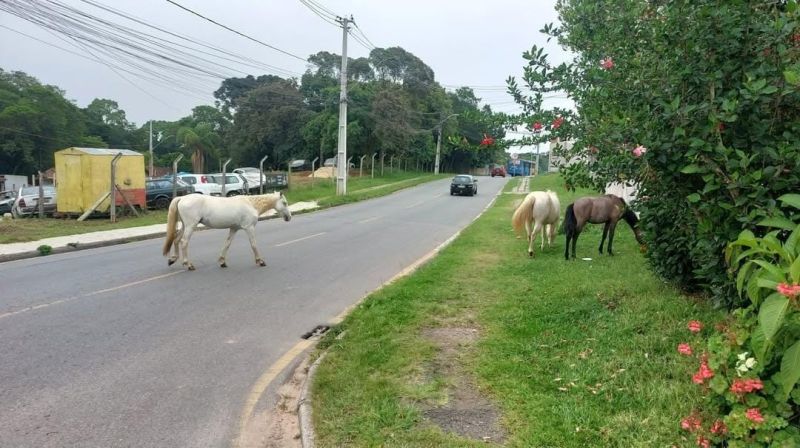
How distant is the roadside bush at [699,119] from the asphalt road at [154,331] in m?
3.80

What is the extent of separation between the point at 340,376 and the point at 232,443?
1112 millimetres

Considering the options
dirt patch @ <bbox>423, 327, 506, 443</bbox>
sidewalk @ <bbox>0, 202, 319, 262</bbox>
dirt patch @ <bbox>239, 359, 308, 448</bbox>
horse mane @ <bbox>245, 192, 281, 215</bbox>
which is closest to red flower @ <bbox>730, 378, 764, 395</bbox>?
dirt patch @ <bbox>423, 327, 506, 443</bbox>

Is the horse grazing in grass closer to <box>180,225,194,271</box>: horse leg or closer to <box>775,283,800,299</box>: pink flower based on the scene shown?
<box>180,225,194,271</box>: horse leg

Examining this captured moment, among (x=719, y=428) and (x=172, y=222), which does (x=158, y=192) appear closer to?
(x=172, y=222)

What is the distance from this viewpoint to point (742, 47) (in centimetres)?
410

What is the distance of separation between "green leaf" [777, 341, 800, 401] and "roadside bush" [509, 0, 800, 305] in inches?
43.4

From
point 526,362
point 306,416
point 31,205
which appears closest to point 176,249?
point 306,416

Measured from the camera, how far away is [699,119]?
13.4 feet

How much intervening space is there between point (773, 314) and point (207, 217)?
900 cm

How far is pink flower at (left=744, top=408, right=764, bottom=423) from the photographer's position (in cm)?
273

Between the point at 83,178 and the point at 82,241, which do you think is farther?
the point at 83,178

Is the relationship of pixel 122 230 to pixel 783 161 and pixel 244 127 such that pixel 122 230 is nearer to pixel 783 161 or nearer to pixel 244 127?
pixel 783 161

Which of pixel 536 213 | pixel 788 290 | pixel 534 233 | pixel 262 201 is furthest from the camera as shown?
pixel 262 201

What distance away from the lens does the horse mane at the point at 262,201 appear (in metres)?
10.7
